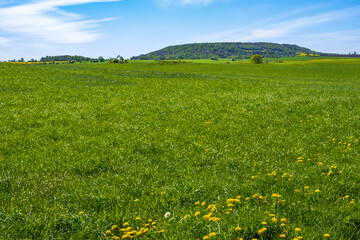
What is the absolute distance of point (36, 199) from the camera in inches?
186

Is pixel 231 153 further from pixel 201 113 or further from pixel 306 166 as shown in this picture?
pixel 201 113

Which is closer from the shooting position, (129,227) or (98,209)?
(129,227)

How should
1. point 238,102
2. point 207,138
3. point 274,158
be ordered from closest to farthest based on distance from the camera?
point 274,158
point 207,138
point 238,102

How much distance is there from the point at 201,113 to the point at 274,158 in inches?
220

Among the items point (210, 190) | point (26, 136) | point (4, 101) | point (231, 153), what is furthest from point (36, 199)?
point (4, 101)

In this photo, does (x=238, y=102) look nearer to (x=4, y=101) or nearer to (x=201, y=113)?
(x=201, y=113)

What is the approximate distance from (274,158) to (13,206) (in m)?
5.94

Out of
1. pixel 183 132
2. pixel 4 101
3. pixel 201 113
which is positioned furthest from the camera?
pixel 4 101

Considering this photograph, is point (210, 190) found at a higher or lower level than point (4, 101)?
lower

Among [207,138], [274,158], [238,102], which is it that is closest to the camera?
[274,158]

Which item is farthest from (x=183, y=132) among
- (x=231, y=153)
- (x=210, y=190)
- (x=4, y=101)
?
(x=4, y=101)

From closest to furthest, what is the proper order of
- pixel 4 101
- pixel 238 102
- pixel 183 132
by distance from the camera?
pixel 183 132
pixel 4 101
pixel 238 102

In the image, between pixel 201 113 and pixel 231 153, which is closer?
pixel 231 153

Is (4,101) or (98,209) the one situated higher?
(4,101)
